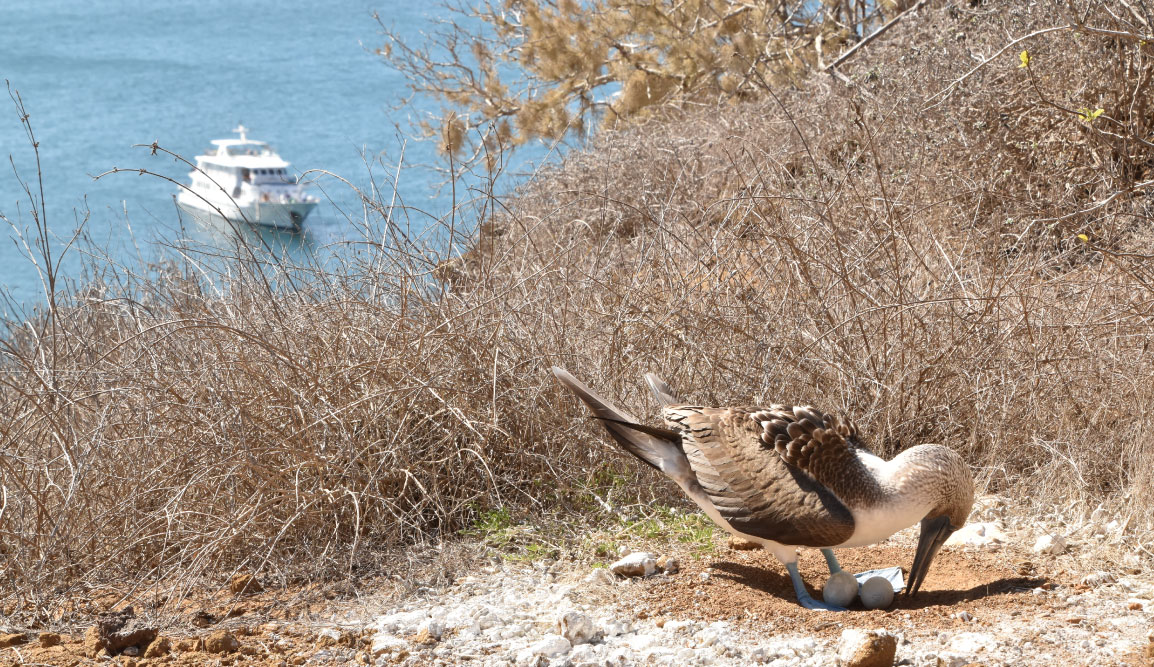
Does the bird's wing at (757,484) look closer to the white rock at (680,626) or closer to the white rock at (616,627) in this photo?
the white rock at (680,626)

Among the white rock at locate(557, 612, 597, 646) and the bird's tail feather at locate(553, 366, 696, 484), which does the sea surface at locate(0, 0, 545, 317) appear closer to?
the bird's tail feather at locate(553, 366, 696, 484)

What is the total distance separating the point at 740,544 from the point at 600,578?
619 mm

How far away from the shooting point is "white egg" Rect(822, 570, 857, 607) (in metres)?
3.44

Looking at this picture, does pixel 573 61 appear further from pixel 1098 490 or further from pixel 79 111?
pixel 79 111

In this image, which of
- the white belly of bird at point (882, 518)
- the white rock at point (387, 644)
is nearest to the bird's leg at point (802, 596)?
the white belly of bird at point (882, 518)

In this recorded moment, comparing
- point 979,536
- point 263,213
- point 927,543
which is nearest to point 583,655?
point 927,543

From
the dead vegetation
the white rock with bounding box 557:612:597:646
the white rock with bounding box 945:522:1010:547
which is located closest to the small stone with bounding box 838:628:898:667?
the white rock with bounding box 557:612:597:646

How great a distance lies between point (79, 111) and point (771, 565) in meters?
31.6

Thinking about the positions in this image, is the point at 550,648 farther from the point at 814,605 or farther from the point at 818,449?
the point at 818,449

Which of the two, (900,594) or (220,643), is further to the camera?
(900,594)

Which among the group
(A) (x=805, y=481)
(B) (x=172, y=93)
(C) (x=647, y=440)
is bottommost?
(A) (x=805, y=481)

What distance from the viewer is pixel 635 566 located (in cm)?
362

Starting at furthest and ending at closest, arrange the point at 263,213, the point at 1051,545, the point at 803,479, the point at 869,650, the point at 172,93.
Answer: the point at 172,93, the point at 263,213, the point at 1051,545, the point at 803,479, the point at 869,650

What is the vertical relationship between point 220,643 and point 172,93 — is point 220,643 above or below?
below
